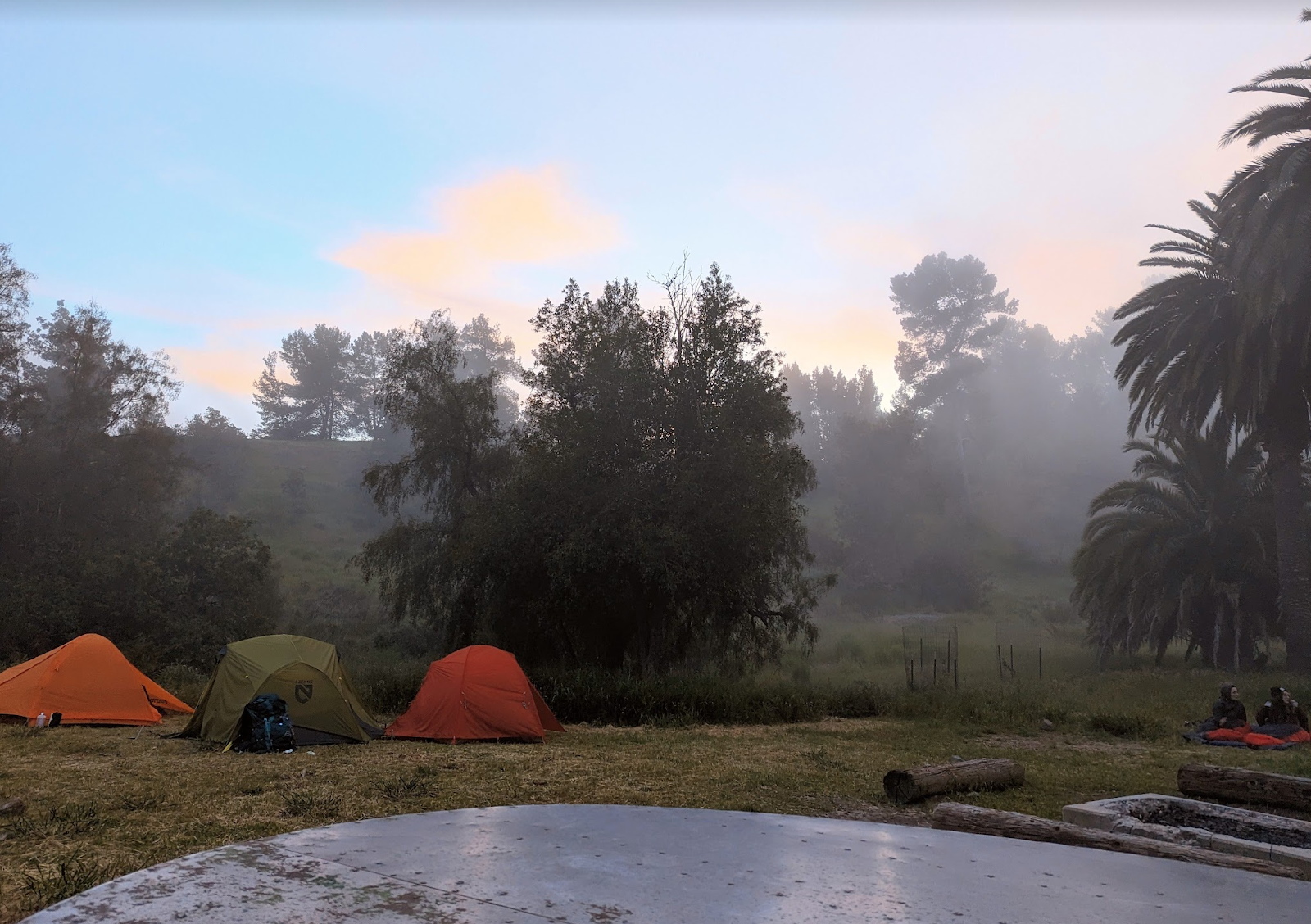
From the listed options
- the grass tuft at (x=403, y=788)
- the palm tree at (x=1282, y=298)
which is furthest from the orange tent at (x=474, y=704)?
the palm tree at (x=1282, y=298)

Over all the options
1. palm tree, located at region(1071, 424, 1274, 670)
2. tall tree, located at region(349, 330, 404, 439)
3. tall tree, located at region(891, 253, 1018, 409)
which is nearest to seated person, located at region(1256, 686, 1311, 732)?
palm tree, located at region(1071, 424, 1274, 670)

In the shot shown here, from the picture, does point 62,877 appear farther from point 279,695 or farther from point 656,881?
point 279,695

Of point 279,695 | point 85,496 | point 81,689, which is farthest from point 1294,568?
point 85,496

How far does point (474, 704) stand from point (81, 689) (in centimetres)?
687

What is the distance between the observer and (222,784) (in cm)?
891

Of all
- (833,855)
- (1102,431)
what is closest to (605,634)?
(833,855)

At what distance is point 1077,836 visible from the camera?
6.46 m

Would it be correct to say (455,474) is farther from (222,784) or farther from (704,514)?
(222,784)

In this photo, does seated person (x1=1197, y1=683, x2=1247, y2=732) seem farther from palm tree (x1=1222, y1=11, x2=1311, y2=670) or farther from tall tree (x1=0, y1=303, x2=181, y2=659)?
tall tree (x1=0, y1=303, x2=181, y2=659)

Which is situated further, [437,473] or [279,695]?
[437,473]

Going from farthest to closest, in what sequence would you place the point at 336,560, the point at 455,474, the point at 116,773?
the point at 336,560 < the point at 455,474 < the point at 116,773

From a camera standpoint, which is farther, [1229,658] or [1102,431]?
[1102,431]

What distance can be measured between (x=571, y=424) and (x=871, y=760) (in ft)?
37.2

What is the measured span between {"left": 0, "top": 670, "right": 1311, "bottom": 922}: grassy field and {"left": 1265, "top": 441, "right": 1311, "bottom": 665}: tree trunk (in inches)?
354
